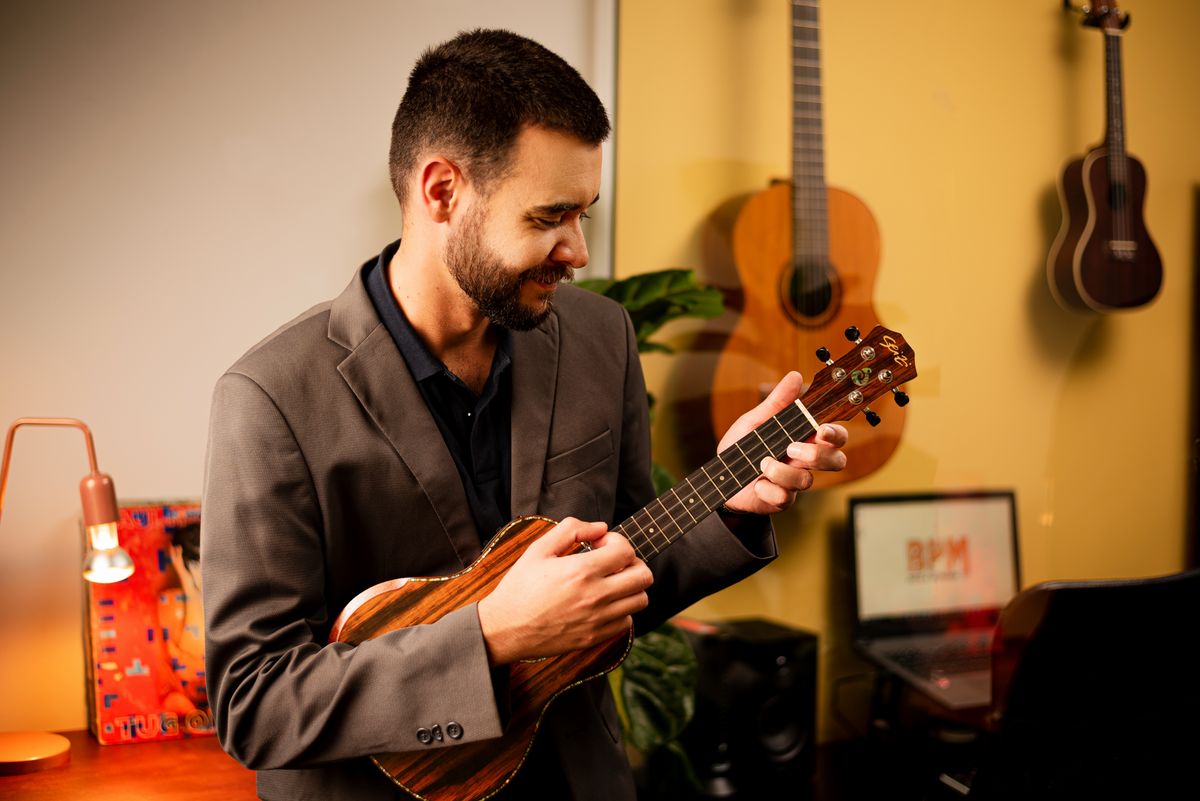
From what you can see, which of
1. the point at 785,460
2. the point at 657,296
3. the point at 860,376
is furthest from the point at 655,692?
the point at 860,376

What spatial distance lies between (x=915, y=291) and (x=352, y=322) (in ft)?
6.16

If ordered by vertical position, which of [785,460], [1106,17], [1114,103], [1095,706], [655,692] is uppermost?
[1106,17]

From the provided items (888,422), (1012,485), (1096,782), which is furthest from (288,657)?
(1012,485)

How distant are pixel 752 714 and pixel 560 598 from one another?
1.31 meters

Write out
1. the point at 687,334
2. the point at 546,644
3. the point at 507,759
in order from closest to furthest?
the point at 546,644, the point at 507,759, the point at 687,334

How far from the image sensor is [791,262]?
2.47m

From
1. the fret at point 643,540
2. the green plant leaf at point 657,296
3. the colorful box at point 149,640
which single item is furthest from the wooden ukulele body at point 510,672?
the green plant leaf at point 657,296

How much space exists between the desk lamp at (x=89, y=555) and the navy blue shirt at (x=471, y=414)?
0.63 meters

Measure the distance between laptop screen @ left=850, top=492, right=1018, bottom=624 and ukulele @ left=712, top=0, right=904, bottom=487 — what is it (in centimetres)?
43

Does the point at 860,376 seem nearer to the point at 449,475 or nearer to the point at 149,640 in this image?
the point at 449,475

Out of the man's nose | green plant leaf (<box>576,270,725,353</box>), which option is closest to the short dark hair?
the man's nose

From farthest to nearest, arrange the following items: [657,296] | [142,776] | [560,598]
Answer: [657,296]
[142,776]
[560,598]

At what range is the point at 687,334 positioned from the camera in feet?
8.25

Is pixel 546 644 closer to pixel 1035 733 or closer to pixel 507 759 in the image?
pixel 507 759
